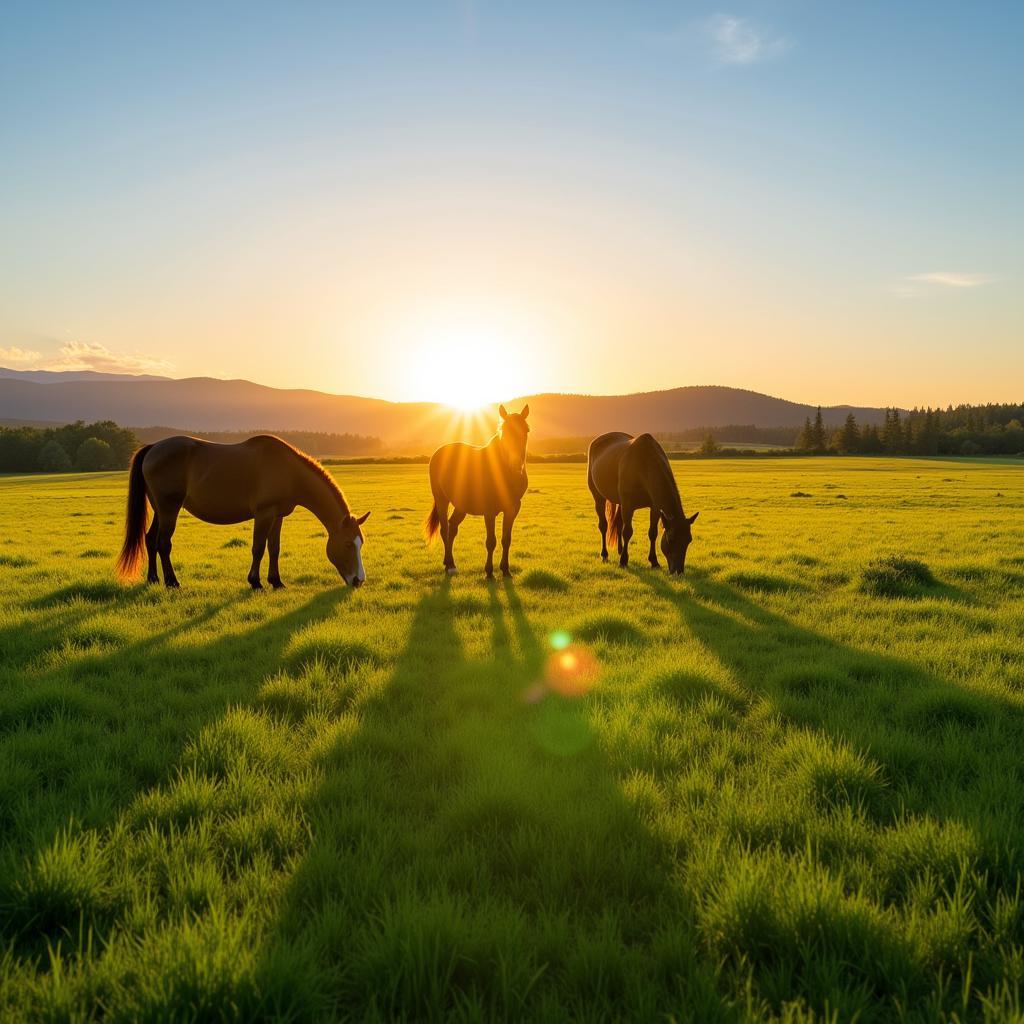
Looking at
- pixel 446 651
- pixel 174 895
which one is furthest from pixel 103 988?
pixel 446 651

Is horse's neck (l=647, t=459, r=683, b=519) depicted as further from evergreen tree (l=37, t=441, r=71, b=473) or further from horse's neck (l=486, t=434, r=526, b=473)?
evergreen tree (l=37, t=441, r=71, b=473)

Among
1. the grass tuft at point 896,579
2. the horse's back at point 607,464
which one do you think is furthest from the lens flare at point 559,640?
the horse's back at point 607,464

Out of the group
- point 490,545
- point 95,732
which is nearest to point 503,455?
point 490,545

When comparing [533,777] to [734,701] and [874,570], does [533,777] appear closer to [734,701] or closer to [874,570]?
[734,701]

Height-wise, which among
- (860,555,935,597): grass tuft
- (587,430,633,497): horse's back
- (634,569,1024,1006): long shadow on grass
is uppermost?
(587,430,633,497): horse's back

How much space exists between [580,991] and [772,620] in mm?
7097

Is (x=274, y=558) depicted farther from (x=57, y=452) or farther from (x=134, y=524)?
(x=57, y=452)

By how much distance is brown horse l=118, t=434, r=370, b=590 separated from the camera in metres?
10.4

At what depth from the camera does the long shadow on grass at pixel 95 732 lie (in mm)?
3014

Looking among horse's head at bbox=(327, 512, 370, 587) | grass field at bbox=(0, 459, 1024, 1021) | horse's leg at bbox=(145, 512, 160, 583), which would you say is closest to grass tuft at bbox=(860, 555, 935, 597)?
grass field at bbox=(0, 459, 1024, 1021)

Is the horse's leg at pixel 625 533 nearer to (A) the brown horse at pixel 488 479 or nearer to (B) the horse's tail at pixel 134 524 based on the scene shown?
(A) the brown horse at pixel 488 479

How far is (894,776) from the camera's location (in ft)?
13.4

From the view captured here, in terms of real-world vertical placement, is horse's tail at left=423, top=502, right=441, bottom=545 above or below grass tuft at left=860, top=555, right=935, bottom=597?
above

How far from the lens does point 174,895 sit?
2861 mm
